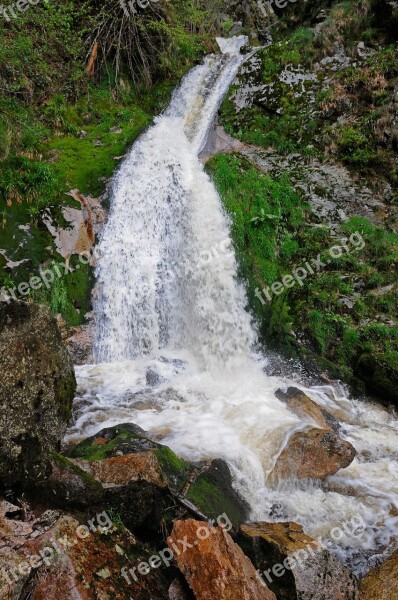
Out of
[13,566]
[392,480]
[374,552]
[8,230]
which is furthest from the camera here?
[8,230]

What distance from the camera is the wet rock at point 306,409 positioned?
6723mm

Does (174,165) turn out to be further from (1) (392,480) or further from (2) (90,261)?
(1) (392,480)

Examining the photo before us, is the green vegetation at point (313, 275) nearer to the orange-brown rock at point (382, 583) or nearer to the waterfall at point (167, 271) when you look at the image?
the waterfall at point (167, 271)

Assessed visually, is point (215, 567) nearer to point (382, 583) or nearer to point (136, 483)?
point (136, 483)

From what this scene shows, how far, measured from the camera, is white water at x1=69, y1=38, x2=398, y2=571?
5.11 metres

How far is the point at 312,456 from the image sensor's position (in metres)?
5.35

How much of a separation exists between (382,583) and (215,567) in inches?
60.6

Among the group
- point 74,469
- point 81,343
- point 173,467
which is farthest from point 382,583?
point 81,343

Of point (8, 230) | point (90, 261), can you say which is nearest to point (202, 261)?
point (90, 261)

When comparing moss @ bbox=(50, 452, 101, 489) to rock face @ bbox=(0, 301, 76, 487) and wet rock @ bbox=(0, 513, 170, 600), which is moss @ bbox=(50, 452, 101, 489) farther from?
wet rock @ bbox=(0, 513, 170, 600)

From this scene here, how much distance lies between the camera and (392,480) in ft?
18.1

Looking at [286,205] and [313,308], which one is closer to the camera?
[313,308]

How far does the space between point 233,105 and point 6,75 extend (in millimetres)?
6674

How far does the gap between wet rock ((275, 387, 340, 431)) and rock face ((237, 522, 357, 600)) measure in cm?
311
